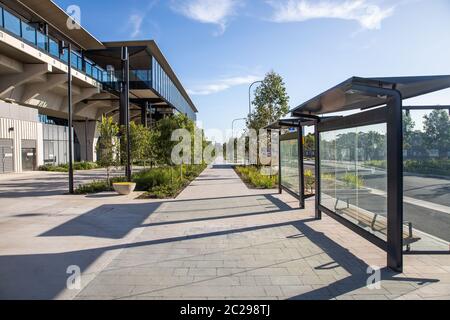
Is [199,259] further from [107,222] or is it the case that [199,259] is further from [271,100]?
[271,100]

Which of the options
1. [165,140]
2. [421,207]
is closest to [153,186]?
[165,140]

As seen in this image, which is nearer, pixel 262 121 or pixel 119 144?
pixel 119 144

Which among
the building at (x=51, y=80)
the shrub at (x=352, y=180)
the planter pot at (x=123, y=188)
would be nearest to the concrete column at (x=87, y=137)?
the building at (x=51, y=80)

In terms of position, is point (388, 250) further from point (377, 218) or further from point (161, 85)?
point (161, 85)

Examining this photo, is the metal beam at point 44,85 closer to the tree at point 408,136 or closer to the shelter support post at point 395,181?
the tree at point 408,136

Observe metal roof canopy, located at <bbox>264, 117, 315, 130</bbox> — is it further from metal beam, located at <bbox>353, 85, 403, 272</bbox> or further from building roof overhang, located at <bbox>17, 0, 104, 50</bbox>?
building roof overhang, located at <bbox>17, 0, 104, 50</bbox>

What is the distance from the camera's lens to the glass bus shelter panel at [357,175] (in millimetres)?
6282

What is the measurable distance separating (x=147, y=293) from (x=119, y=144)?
44.7 feet

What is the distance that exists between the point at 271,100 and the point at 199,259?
23135 millimetres

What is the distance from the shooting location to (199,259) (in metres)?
6.17

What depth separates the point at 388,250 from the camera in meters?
5.68

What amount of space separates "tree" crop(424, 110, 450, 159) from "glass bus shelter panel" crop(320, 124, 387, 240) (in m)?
4.88
